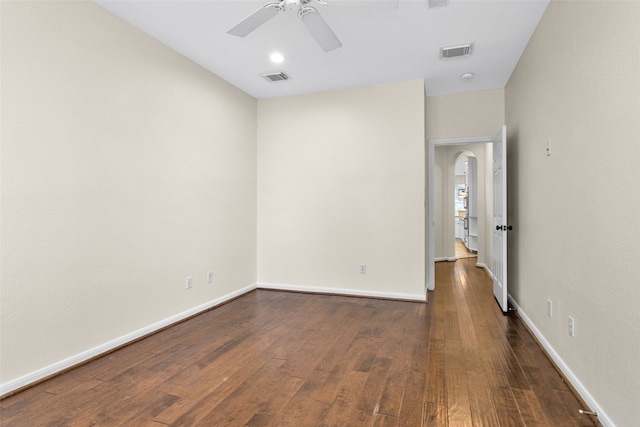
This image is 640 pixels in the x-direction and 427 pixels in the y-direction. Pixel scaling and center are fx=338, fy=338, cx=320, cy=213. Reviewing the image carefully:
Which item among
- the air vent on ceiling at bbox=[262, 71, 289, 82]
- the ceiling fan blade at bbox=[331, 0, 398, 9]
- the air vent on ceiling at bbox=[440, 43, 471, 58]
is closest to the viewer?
the ceiling fan blade at bbox=[331, 0, 398, 9]

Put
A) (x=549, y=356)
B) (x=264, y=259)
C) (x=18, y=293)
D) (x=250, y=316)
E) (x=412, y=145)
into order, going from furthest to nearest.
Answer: (x=264, y=259), (x=412, y=145), (x=250, y=316), (x=549, y=356), (x=18, y=293)

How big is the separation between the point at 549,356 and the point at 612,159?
1.64 meters

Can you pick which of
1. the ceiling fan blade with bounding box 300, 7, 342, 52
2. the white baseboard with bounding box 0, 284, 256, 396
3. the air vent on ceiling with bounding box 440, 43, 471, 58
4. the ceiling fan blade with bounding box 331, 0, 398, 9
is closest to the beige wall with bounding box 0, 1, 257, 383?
the white baseboard with bounding box 0, 284, 256, 396

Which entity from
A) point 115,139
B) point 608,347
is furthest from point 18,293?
point 608,347

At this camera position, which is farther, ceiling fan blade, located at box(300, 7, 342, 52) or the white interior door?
the white interior door

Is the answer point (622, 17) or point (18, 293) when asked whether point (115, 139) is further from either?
point (622, 17)

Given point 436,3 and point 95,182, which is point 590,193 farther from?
point 95,182

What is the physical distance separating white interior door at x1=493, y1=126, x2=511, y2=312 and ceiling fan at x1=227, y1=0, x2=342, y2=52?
7.62ft

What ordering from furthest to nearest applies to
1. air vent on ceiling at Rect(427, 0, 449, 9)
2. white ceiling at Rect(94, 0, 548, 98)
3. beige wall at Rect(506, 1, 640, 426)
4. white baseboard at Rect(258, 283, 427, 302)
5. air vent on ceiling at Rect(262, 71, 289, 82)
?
white baseboard at Rect(258, 283, 427, 302), air vent on ceiling at Rect(262, 71, 289, 82), white ceiling at Rect(94, 0, 548, 98), air vent on ceiling at Rect(427, 0, 449, 9), beige wall at Rect(506, 1, 640, 426)

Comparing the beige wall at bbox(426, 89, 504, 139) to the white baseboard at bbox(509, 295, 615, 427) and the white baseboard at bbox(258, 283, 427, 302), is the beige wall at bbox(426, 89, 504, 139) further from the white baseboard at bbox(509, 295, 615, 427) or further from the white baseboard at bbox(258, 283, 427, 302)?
the white baseboard at bbox(509, 295, 615, 427)

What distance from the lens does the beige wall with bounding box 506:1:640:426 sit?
1571 millimetres

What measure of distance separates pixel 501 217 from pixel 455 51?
1.85 m

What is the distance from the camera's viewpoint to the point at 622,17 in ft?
5.34

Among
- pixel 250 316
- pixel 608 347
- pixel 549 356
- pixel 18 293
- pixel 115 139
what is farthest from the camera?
pixel 250 316
